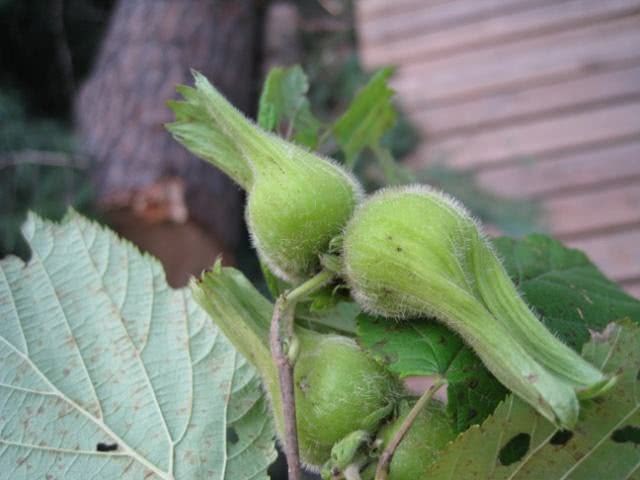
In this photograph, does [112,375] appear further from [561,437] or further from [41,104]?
[41,104]

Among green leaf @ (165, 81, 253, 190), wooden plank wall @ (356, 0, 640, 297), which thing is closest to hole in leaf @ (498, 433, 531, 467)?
green leaf @ (165, 81, 253, 190)

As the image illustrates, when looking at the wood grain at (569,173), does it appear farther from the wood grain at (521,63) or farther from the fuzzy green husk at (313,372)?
the fuzzy green husk at (313,372)

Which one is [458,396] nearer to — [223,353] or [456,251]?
[456,251]

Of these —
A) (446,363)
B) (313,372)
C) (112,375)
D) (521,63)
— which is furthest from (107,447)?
(521,63)

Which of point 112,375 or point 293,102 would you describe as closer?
point 112,375

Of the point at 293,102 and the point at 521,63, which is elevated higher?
the point at 293,102

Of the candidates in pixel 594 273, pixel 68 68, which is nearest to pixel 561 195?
pixel 594 273

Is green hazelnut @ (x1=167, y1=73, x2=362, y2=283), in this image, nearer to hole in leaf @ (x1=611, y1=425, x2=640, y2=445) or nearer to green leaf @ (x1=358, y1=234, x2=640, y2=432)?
green leaf @ (x1=358, y1=234, x2=640, y2=432)
